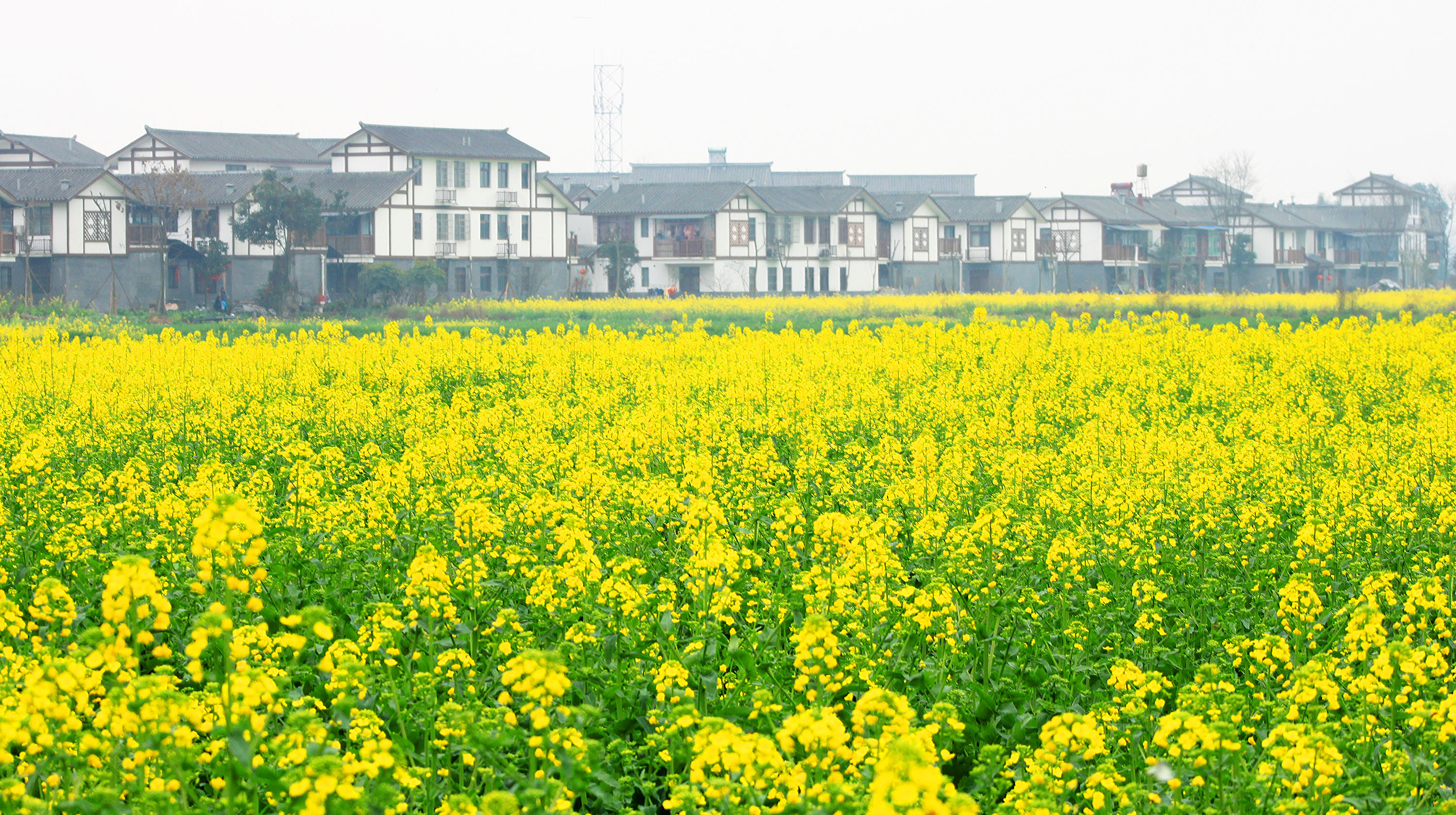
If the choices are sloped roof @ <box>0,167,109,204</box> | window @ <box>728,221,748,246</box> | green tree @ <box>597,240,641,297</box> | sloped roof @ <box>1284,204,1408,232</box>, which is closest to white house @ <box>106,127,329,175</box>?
sloped roof @ <box>0,167,109,204</box>

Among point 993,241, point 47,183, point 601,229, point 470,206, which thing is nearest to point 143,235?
point 47,183

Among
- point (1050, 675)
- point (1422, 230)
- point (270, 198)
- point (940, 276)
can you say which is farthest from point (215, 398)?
point (1422, 230)

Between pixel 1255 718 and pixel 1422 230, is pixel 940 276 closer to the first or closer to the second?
→ pixel 1422 230

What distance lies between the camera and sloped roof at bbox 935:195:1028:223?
7212 centimetres

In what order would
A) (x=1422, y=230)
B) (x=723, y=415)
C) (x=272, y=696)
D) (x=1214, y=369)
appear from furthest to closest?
(x=1422, y=230), (x=1214, y=369), (x=723, y=415), (x=272, y=696)

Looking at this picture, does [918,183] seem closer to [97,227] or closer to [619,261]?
[619,261]

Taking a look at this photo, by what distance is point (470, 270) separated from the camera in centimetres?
5644

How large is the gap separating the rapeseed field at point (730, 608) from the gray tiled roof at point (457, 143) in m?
42.8

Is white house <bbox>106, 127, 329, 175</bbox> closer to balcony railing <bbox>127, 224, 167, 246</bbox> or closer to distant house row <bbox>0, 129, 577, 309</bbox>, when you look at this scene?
distant house row <bbox>0, 129, 577, 309</bbox>

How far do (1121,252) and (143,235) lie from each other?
1888 inches

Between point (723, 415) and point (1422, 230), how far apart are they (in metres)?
94.4

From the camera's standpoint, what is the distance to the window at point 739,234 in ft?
210

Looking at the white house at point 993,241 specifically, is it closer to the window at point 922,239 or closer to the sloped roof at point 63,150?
the window at point 922,239

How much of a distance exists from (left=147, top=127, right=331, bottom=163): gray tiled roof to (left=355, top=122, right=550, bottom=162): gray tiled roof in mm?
6136
